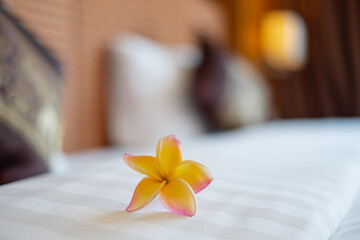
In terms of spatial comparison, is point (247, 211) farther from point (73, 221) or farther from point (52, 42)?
point (52, 42)

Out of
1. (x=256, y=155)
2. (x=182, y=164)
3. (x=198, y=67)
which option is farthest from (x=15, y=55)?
(x=198, y=67)

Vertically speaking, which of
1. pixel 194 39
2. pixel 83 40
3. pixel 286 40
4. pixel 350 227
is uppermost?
pixel 286 40

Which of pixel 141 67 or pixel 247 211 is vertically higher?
pixel 141 67

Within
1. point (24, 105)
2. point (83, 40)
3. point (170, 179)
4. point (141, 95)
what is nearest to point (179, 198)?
point (170, 179)

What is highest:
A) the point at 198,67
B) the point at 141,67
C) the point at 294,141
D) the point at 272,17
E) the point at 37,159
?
the point at 272,17

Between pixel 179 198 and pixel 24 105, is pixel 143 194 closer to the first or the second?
pixel 179 198

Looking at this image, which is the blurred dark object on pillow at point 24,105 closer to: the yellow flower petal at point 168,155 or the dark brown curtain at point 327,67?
the yellow flower petal at point 168,155

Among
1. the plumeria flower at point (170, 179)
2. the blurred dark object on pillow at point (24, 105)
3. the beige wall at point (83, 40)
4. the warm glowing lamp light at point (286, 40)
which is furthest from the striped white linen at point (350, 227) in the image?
the warm glowing lamp light at point (286, 40)
